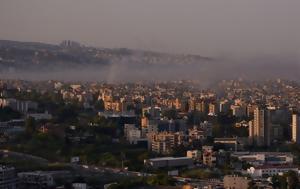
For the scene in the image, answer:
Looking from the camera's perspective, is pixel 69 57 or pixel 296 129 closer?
pixel 296 129

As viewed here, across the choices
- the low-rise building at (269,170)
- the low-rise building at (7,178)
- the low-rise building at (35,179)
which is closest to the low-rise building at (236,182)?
the low-rise building at (269,170)

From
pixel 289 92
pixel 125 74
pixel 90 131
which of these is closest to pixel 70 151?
pixel 90 131

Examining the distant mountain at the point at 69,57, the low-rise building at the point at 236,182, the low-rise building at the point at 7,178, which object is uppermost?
the distant mountain at the point at 69,57

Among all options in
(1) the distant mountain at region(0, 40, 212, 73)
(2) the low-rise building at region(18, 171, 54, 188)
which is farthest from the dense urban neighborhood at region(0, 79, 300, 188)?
(1) the distant mountain at region(0, 40, 212, 73)

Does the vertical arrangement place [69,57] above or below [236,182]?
above

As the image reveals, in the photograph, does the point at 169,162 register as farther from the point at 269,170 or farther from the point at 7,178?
the point at 7,178

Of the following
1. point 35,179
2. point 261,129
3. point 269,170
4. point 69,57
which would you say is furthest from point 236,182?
point 69,57

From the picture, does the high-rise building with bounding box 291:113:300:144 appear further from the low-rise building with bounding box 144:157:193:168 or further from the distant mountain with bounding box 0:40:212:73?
the distant mountain with bounding box 0:40:212:73

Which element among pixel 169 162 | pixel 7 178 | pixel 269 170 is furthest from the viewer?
pixel 169 162

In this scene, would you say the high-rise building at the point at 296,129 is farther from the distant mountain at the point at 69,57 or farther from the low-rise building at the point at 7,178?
the distant mountain at the point at 69,57

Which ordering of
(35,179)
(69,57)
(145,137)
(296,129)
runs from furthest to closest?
1. (69,57)
2. (296,129)
3. (145,137)
4. (35,179)
